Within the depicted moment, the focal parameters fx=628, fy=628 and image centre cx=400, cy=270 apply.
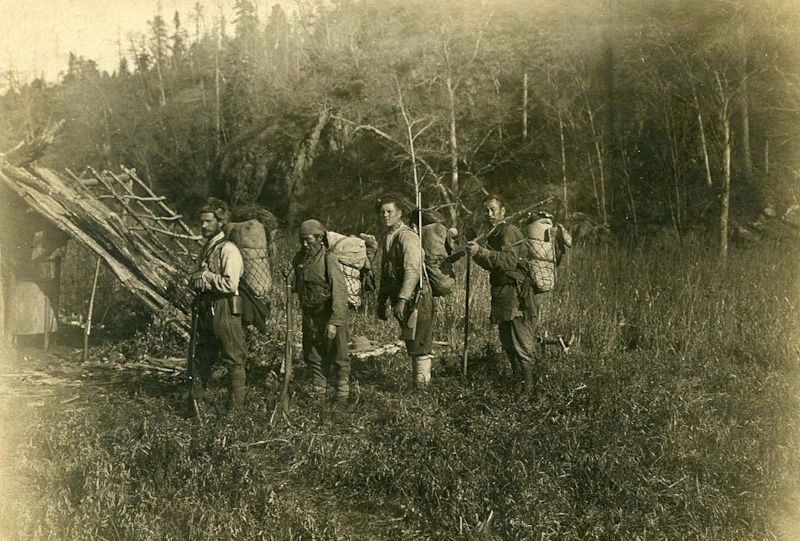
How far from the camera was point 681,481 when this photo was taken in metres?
4.21

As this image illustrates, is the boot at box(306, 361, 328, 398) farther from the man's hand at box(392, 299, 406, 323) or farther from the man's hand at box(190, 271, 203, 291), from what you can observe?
the man's hand at box(190, 271, 203, 291)

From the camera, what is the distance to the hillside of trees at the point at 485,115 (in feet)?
35.1

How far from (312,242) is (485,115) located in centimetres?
1203

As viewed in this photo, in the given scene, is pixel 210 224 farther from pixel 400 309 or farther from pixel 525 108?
pixel 525 108

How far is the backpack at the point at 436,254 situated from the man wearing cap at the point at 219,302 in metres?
1.72

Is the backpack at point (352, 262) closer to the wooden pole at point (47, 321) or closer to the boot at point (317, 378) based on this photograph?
the boot at point (317, 378)

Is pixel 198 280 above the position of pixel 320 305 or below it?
above

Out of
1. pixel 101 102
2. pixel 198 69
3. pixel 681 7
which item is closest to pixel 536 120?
pixel 681 7

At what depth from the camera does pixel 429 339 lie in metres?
5.81

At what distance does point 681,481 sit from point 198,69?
18812mm

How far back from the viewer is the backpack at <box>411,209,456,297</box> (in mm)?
5879

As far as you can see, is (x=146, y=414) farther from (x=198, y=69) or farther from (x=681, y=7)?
(x=198, y=69)

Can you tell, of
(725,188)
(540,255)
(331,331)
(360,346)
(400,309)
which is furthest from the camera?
(725,188)

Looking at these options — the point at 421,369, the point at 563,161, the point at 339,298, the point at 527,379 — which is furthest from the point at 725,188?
→ the point at 339,298
